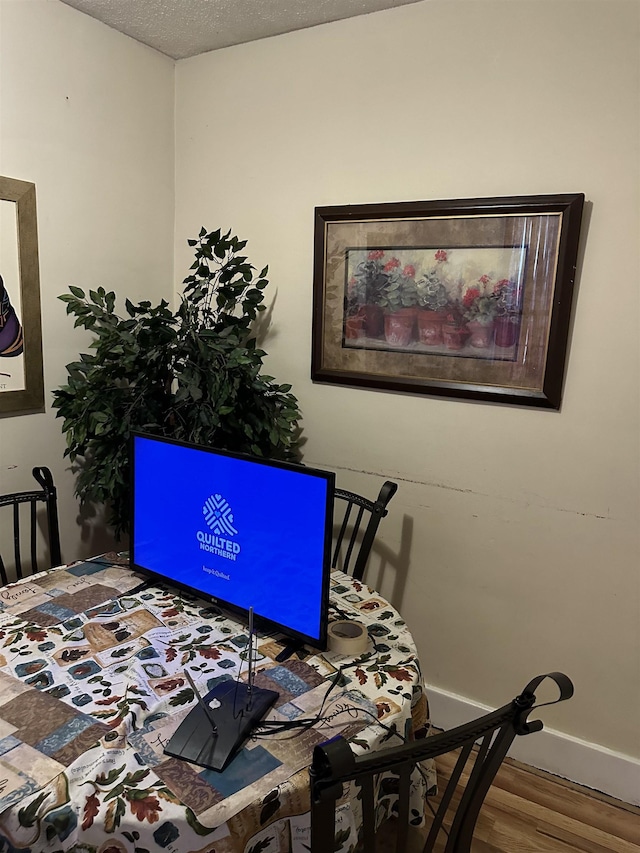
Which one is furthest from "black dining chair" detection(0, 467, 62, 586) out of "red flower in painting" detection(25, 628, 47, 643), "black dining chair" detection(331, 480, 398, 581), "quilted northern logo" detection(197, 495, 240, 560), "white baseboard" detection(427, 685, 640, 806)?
"white baseboard" detection(427, 685, 640, 806)

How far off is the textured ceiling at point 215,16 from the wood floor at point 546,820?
2614 mm

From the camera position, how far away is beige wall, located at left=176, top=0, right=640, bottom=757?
184 centimetres

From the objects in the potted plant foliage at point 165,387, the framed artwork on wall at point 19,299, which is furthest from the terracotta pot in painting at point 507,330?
the framed artwork on wall at point 19,299

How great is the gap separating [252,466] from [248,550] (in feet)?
0.72

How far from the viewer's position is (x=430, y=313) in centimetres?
211

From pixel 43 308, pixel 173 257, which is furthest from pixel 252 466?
pixel 173 257

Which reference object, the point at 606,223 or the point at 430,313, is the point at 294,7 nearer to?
the point at 430,313

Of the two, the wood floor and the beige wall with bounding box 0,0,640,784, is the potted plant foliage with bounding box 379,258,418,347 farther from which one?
the wood floor

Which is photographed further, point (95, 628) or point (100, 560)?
point (100, 560)

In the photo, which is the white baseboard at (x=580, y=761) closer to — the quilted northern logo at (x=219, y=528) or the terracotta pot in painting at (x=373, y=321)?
the quilted northern logo at (x=219, y=528)

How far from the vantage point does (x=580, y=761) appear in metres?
2.08

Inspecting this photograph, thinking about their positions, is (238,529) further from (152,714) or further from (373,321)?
(373,321)

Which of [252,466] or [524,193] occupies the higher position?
[524,193]

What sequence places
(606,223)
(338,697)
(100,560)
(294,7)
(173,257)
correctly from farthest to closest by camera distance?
(173,257)
(294,7)
(100,560)
(606,223)
(338,697)
